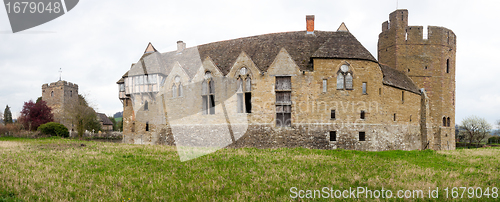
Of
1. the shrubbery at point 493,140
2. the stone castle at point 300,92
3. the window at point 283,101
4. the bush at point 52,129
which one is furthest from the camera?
the shrubbery at point 493,140

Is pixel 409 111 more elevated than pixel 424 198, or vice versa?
pixel 409 111

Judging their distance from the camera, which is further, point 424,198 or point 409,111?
point 409,111

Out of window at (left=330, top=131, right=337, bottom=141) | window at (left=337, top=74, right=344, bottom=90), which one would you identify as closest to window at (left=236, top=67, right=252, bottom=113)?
window at (left=330, top=131, right=337, bottom=141)

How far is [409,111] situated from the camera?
3148cm

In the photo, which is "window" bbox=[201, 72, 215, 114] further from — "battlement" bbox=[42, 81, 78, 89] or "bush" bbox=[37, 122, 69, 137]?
"battlement" bbox=[42, 81, 78, 89]

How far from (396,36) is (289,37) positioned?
15758 mm

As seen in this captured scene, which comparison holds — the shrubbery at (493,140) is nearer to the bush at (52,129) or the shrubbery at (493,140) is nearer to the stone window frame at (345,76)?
the stone window frame at (345,76)

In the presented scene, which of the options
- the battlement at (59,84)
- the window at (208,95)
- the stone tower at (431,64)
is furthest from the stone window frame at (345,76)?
the battlement at (59,84)

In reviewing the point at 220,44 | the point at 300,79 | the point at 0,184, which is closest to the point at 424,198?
the point at 0,184

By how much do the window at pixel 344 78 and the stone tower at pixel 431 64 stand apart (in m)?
14.2

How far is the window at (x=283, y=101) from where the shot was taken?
27.3 m

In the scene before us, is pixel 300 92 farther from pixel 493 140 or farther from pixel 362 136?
pixel 493 140

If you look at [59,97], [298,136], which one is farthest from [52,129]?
[59,97]

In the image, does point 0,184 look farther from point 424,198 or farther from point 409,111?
point 409,111
